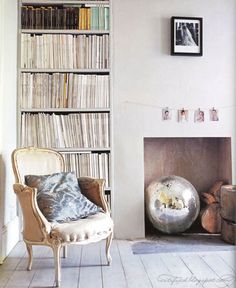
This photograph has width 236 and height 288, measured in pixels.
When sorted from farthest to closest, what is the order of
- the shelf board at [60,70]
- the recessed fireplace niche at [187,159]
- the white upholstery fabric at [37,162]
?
the recessed fireplace niche at [187,159], the shelf board at [60,70], the white upholstery fabric at [37,162]

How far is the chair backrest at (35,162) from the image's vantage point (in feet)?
9.47

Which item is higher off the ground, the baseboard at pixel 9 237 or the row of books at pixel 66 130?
the row of books at pixel 66 130

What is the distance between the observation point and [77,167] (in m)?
3.47

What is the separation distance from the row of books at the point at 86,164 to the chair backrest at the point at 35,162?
30cm

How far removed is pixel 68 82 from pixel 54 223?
5.04 ft

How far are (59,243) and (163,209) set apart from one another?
4.26 feet

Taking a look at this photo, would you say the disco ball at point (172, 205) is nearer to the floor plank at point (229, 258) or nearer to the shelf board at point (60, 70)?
the floor plank at point (229, 258)

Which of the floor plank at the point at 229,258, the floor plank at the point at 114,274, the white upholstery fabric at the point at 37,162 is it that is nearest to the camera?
the floor plank at the point at 114,274

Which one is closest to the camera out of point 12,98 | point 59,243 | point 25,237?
point 59,243

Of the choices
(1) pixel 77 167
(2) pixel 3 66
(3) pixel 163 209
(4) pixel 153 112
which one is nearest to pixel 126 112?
(4) pixel 153 112

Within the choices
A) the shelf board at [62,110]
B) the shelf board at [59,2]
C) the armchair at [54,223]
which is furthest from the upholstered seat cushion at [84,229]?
the shelf board at [59,2]

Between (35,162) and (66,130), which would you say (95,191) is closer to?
(35,162)

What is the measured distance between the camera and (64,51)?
138 inches

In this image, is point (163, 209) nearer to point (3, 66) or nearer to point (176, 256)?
point (176, 256)
